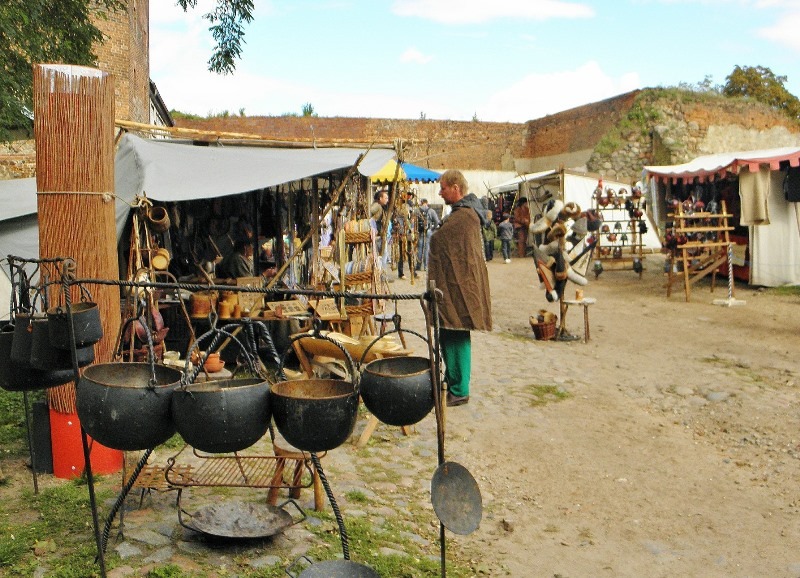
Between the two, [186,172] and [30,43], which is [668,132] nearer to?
[186,172]

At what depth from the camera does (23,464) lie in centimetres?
494

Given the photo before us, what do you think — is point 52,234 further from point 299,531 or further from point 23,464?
point 299,531

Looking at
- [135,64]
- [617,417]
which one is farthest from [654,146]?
[617,417]

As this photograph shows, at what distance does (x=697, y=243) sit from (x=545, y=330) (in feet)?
14.7

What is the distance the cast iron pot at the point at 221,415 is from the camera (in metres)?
2.85

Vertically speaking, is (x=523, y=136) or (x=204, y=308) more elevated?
(x=523, y=136)

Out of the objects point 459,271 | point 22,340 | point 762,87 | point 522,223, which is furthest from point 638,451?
point 762,87

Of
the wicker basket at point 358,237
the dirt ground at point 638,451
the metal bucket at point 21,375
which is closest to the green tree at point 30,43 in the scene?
the wicker basket at point 358,237

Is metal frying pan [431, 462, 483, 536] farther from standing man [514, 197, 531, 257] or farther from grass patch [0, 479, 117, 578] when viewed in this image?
standing man [514, 197, 531, 257]

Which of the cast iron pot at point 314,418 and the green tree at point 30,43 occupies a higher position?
the green tree at point 30,43

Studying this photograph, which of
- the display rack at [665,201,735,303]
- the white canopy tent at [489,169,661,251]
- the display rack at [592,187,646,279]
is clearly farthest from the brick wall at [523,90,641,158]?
the display rack at [665,201,735,303]

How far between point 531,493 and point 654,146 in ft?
67.2

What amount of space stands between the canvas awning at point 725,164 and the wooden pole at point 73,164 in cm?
1176

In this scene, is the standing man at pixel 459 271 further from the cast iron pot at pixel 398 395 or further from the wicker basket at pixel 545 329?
the wicker basket at pixel 545 329
